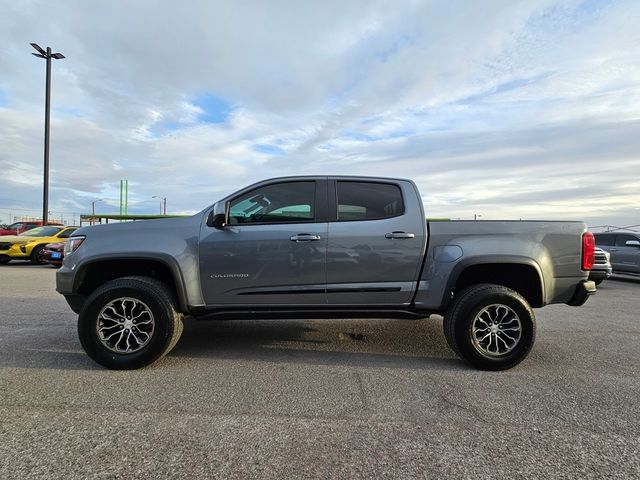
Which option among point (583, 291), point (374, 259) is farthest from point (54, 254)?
point (583, 291)

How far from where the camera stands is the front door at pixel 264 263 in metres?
4.12

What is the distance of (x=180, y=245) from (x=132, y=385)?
1345mm

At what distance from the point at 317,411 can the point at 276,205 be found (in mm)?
2135

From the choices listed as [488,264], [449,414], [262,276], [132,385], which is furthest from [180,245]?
[488,264]

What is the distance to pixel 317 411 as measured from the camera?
3.11 meters

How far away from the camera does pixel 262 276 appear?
4145 millimetres

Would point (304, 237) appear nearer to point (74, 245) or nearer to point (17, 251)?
point (74, 245)

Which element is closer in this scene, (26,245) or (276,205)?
(276,205)

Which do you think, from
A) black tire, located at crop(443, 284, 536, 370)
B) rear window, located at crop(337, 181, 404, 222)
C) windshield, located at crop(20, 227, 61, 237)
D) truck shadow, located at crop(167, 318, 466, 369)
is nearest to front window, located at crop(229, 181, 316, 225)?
rear window, located at crop(337, 181, 404, 222)

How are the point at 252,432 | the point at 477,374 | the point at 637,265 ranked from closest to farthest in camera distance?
the point at 252,432, the point at 477,374, the point at 637,265

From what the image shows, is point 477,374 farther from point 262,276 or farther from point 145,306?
point 145,306

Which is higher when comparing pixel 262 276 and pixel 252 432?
pixel 262 276

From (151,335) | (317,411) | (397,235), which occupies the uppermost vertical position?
(397,235)

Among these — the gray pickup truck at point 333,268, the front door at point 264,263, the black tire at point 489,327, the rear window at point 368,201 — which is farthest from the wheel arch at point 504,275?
the front door at point 264,263
